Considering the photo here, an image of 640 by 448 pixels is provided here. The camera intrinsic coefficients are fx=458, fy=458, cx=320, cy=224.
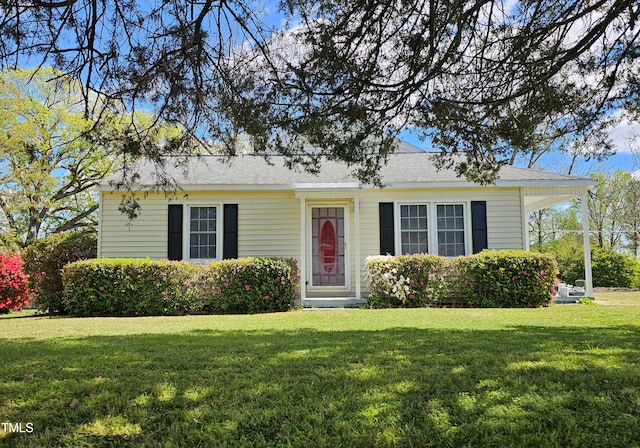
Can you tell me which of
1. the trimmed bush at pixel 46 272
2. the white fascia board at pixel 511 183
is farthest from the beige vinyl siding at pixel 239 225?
the white fascia board at pixel 511 183

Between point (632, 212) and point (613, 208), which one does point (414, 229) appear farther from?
point (613, 208)

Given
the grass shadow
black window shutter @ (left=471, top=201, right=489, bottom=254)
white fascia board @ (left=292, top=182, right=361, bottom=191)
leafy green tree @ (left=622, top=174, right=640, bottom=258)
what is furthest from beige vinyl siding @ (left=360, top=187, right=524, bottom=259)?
leafy green tree @ (left=622, top=174, right=640, bottom=258)

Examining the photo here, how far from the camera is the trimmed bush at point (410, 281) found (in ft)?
34.6

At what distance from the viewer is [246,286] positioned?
394 inches

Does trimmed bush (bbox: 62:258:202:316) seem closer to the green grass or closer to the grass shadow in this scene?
the green grass

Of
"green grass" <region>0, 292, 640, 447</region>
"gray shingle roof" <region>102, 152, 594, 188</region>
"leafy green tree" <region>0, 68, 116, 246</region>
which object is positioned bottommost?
"green grass" <region>0, 292, 640, 447</region>

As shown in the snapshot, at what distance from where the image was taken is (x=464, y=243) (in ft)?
38.5

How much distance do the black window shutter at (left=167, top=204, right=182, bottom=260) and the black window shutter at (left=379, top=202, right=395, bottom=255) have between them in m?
5.13

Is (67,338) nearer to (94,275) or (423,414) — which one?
(94,275)

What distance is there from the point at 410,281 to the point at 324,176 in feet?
12.3

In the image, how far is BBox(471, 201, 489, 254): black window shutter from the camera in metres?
11.6

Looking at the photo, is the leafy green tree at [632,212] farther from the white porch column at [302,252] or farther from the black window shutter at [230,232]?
the black window shutter at [230,232]

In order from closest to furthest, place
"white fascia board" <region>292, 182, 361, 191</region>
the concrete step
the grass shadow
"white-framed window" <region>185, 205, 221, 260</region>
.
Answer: the grass shadow → the concrete step → "white fascia board" <region>292, 182, 361, 191</region> → "white-framed window" <region>185, 205, 221, 260</region>

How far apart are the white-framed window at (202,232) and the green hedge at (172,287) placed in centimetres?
135
